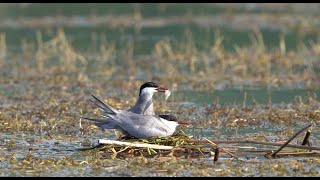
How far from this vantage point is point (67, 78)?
15438 millimetres

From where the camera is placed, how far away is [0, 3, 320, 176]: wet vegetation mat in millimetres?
8938

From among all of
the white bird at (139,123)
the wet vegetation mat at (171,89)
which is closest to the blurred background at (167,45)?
the wet vegetation mat at (171,89)

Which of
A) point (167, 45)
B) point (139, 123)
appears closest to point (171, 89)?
point (167, 45)

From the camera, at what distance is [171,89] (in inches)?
567

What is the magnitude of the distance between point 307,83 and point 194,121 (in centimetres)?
379

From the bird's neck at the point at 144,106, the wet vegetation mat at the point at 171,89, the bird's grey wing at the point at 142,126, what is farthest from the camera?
the bird's neck at the point at 144,106

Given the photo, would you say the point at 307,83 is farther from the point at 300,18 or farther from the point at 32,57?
the point at 300,18

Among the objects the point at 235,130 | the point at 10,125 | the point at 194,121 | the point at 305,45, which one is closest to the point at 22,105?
the point at 10,125

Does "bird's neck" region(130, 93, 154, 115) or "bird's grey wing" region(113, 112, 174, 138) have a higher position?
"bird's neck" region(130, 93, 154, 115)

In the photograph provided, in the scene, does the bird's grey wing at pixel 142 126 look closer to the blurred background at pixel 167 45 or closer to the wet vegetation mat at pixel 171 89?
the wet vegetation mat at pixel 171 89

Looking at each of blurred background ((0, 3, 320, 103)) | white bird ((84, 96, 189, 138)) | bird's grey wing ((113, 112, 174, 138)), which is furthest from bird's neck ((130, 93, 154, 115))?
blurred background ((0, 3, 320, 103))

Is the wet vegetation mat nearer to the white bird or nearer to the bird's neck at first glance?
the white bird

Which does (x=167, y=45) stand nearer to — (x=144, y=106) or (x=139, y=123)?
(x=144, y=106)

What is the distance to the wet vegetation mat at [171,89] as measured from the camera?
894 centimetres
